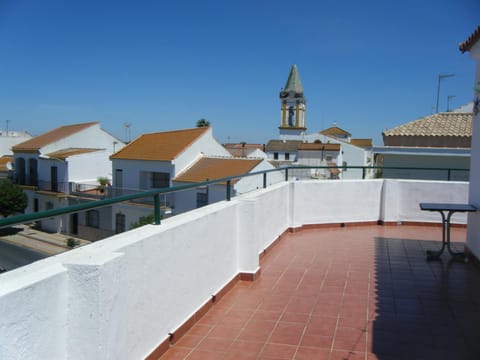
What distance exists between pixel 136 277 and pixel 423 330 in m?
2.63

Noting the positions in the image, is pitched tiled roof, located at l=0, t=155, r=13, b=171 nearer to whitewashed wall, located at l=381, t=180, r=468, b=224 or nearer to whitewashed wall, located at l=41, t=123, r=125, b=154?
whitewashed wall, located at l=41, t=123, r=125, b=154

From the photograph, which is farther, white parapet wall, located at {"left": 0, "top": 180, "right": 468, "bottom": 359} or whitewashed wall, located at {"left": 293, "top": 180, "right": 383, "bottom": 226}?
whitewashed wall, located at {"left": 293, "top": 180, "right": 383, "bottom": 226}

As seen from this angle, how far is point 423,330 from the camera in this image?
3623 mm

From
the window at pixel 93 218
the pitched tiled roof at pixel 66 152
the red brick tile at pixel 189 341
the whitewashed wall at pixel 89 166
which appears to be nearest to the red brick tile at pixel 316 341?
the red brick tile at pixel 189 341

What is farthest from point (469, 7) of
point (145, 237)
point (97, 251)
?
point (97, 251)

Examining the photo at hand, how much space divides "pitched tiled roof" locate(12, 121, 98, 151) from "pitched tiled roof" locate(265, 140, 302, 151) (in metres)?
25.5

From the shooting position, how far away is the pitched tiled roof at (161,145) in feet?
89.5

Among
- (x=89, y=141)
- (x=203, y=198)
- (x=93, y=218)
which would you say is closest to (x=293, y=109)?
(x=89, y=141)

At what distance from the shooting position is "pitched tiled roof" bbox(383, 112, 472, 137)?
16.1 meters

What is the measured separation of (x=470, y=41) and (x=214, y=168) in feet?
67.5

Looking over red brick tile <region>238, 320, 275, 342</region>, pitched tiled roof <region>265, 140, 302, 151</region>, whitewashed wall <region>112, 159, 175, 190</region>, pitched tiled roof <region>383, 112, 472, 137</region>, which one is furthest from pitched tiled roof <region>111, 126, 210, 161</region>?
pitched tiled roof <region>265, 140, 302, 151</region>

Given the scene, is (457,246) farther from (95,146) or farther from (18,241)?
(95,146)

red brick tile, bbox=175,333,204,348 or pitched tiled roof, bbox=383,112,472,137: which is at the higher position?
pitched tiled roof, bbox=383,112,472,137

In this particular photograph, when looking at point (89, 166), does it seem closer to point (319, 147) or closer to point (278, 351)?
point (319, 147)
